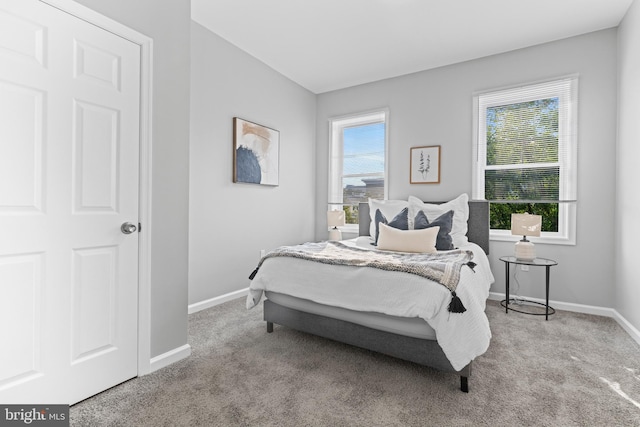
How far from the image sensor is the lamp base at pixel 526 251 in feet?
Answer: 10.4

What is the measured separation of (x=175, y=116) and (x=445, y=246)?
8.38 ft

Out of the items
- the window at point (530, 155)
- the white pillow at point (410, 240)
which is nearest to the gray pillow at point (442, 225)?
the white pillow at point (410, 240)

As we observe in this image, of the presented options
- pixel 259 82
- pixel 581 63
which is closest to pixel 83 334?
pixel 259 82

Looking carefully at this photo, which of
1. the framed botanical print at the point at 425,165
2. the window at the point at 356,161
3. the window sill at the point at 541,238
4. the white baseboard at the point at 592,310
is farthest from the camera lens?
the window at the point at 356,161

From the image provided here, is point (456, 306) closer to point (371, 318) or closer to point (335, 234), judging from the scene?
point (371, 318)

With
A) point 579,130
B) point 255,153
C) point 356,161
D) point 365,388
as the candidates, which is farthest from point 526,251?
point 255,153

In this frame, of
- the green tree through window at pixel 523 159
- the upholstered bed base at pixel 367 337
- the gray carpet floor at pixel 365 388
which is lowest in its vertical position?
the gray carpet floor at pixel 365 388

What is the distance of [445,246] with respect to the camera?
304cm

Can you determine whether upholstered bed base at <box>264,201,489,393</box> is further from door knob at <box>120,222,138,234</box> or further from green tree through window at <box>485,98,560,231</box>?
green tree through window at <box>485,98,560,231</box>

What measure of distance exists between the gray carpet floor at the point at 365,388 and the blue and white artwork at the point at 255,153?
1.85m

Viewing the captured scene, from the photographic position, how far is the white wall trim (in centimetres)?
203

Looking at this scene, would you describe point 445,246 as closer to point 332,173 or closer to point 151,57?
point 332,173

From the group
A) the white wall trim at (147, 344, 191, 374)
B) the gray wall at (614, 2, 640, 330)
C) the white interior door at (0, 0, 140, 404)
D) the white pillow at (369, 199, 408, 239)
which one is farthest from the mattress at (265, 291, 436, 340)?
the gray wall at (614, 2, 640, 330)

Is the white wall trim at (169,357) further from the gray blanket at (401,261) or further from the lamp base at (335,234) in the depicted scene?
the lamp base at (335,234)
